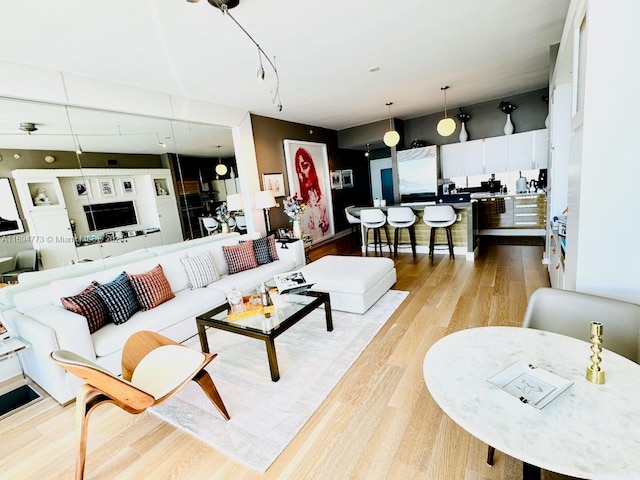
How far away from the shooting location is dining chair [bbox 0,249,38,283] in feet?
8.71

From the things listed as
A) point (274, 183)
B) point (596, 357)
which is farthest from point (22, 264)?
point (596, 357)

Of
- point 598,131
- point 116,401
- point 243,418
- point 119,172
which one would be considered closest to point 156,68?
point 119,172

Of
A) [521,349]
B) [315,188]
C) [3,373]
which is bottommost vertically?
[3,373]

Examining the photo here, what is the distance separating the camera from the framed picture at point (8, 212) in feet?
8.68

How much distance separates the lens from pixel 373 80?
163 inches

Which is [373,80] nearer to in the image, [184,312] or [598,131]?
[598,131]

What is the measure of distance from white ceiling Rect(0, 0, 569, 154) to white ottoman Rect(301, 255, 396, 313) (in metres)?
2.29

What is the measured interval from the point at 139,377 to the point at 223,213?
3.20 meters

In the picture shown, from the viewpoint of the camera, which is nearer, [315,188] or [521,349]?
[521,349]

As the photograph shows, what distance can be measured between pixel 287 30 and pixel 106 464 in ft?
10.8

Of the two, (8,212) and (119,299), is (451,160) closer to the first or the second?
(119,299)

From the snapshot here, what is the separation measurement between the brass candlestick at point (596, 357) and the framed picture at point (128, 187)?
4157 millimetres

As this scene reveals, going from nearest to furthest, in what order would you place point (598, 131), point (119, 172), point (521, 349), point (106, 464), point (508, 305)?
point (521, 349), point (598, 131), point (106, 464), point (508, 305), point (119, 172)

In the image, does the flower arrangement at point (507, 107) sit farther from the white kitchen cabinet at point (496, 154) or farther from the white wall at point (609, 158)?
the white wall at point (609, 158)
